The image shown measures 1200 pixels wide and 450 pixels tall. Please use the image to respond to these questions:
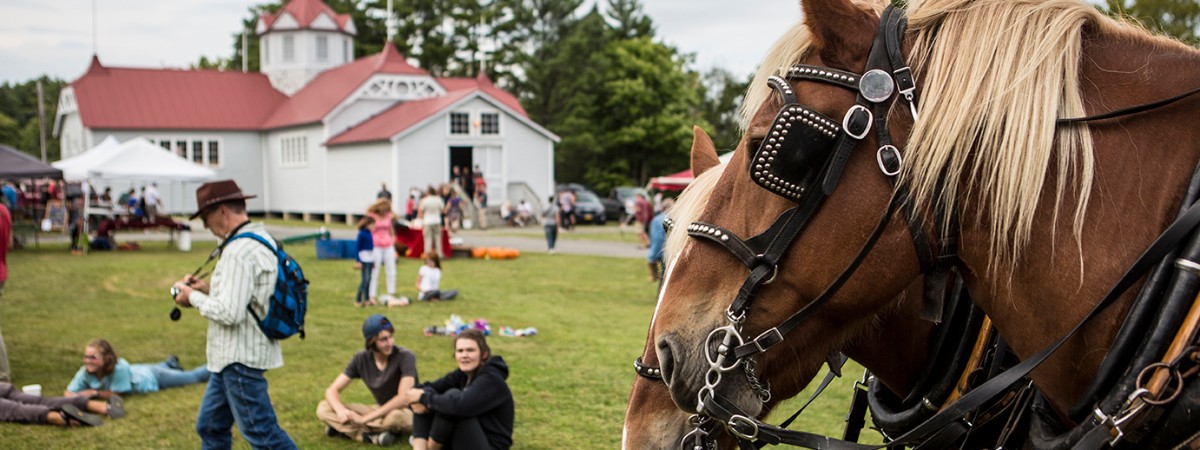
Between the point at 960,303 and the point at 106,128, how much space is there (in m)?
44.4

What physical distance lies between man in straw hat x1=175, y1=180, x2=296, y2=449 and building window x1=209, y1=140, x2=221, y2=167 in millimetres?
39519

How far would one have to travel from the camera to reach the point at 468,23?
188 feet

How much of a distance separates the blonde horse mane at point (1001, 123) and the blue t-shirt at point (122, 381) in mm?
8758

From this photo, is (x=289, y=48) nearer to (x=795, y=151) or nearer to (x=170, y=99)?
(x=170, y=99)

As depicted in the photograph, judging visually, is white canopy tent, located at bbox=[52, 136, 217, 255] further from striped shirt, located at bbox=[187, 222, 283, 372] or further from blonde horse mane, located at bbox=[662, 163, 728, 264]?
blonde horse mane, located at bbox=[662, 163, 728, 264]

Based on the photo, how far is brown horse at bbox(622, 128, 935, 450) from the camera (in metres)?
2.17

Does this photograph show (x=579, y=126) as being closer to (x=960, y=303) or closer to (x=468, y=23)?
(x=468, y=23)

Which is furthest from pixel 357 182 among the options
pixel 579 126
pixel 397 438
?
pixel 397 438

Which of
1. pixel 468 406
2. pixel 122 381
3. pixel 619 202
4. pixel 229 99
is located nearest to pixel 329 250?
pixel 122 381

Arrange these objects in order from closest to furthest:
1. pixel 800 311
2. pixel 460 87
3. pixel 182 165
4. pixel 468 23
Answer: pixel 800 311
pixel 182 165
pixel 460 87
pixel 468 23

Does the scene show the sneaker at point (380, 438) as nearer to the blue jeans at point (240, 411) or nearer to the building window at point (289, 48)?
the blue jeans at point (240, 411)

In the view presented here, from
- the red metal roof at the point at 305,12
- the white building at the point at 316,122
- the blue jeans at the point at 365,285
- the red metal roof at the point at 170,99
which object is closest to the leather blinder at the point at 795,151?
the blue jeans at the point at 365,285

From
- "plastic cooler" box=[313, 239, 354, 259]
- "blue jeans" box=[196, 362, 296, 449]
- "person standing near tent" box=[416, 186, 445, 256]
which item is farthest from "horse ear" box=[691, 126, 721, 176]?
"plastic cooler" box=[313, 239, 354, 259]

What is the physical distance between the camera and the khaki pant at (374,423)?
750 centimetres
